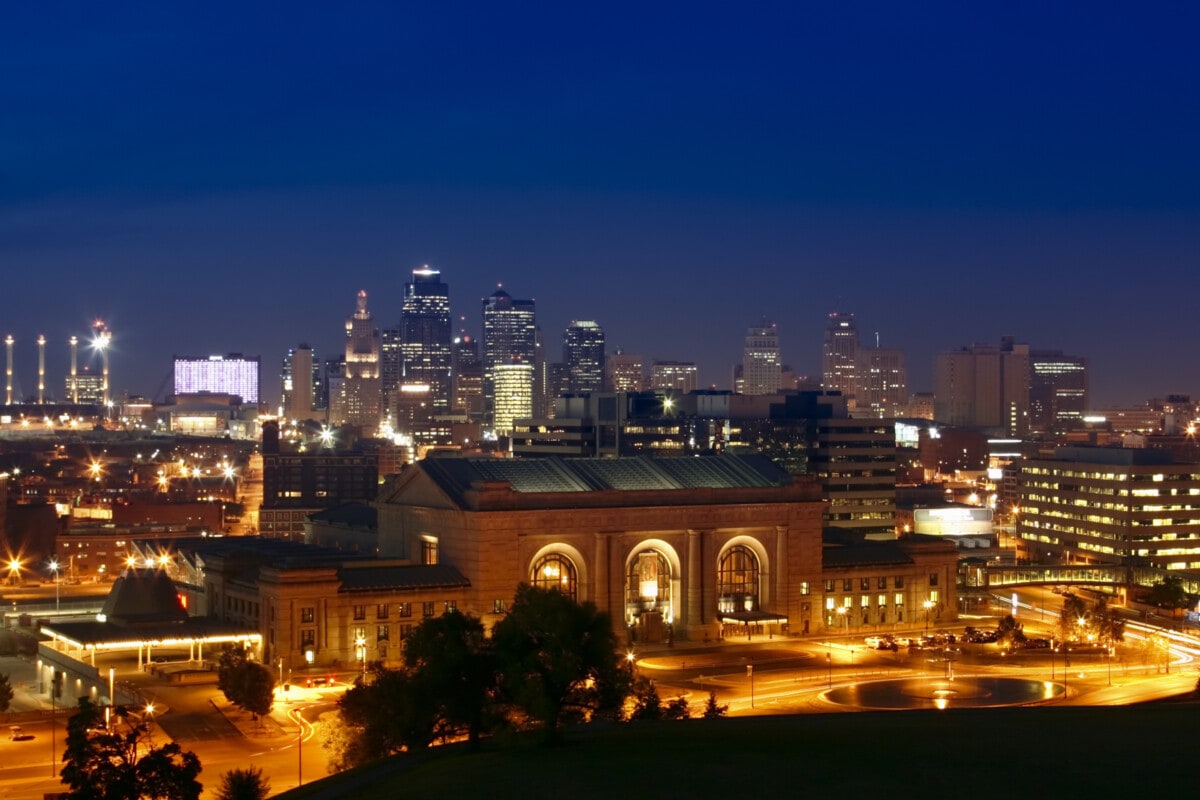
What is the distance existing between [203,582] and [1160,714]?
76.1 meters

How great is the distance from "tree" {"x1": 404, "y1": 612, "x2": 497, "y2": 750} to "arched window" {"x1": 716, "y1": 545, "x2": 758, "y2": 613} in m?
58.8

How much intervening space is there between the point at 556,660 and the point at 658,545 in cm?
5833

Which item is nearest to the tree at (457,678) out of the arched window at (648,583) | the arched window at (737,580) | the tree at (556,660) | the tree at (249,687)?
the tree at (556,660)

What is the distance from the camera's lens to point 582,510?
11875 centimetres

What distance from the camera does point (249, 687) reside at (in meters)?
90.4

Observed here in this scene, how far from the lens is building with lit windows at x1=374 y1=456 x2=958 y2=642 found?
384 ft

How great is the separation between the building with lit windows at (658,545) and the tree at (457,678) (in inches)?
1837

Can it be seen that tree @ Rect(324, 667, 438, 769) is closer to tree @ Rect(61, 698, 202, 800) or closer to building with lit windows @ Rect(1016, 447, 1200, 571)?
tree @ Rect(61, 698, 202, 800)

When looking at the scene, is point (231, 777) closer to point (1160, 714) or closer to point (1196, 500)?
point (1160, 714)

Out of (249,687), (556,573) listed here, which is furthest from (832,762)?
(556,573)

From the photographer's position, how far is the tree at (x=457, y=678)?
66000 mm

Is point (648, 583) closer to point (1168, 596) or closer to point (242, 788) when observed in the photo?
point (1168, 596)

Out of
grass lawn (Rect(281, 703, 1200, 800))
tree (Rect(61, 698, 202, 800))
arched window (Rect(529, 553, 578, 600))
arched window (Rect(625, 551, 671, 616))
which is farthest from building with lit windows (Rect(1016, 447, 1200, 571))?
tree (Rect(61, 698, 202, 800))

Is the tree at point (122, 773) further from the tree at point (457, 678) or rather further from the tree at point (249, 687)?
the tree at point (249, 687)
